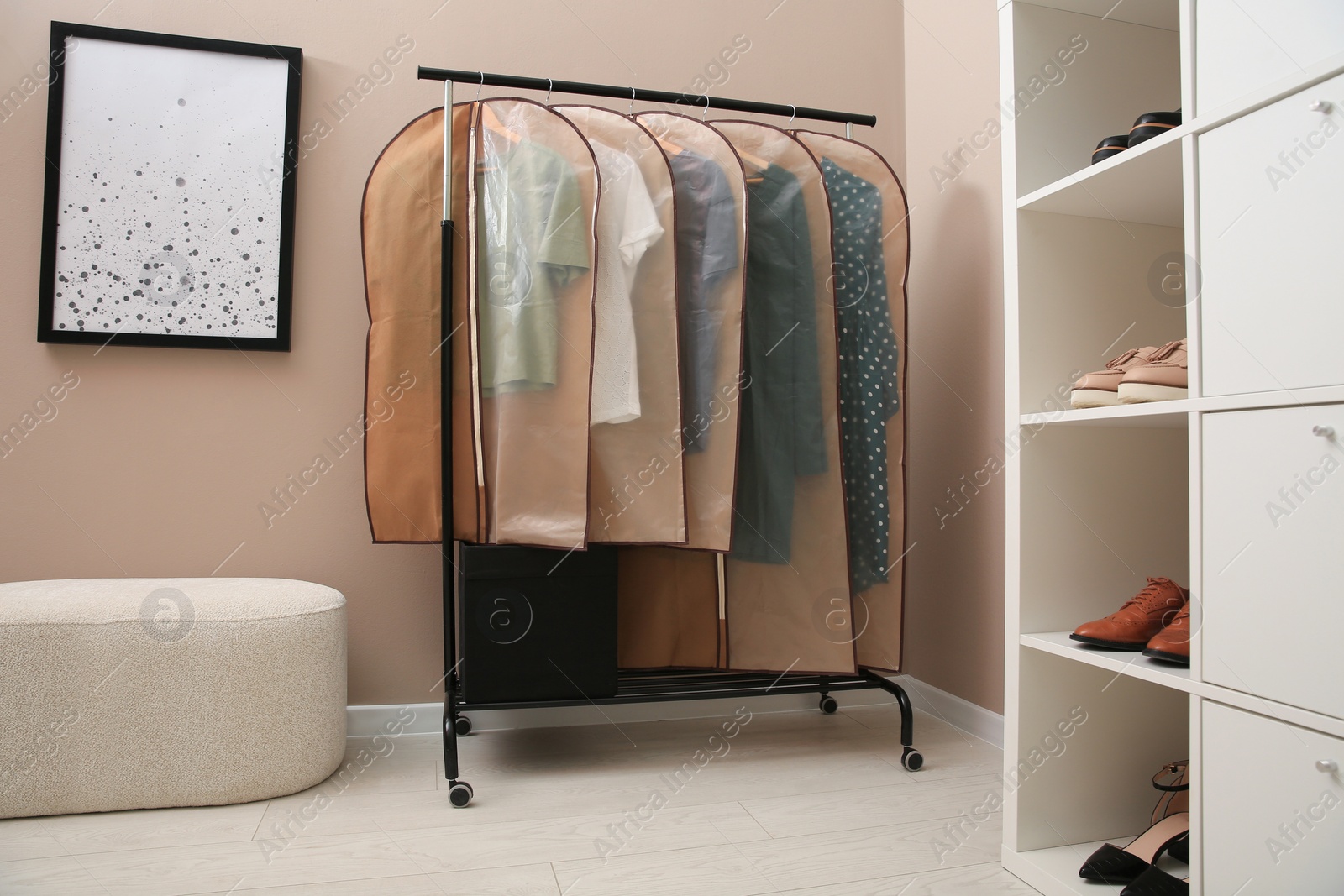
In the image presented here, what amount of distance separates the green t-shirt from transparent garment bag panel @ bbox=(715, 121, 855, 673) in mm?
407

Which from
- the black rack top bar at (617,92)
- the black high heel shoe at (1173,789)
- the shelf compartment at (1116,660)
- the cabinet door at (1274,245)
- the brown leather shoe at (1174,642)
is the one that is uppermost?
the black rack top bar at (617,92)

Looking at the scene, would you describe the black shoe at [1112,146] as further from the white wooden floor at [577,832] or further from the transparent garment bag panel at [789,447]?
the white wooden floor at [577,832]

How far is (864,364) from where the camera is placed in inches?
70.1

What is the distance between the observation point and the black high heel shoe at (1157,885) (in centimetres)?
104

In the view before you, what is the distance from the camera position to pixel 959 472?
Result: 201 centimetres

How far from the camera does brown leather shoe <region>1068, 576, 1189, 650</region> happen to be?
1.15 metres

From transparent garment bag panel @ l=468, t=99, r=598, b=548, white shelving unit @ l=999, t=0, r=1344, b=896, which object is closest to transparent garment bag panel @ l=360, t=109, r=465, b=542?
transparent garment bag panel @ l=468, t=99, r=598, b=548

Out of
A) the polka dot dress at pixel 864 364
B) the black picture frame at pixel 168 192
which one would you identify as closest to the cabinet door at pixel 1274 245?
the polka dot dress at pixel 864 364

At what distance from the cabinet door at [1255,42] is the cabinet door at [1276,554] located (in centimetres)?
39

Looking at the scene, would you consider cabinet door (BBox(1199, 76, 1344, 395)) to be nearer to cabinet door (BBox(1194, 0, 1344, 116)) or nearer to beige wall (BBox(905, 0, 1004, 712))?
cabinet door (BBox(1194, 0, 1344, 116))

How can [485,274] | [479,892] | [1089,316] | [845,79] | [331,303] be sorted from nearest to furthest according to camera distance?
[479,892]
[1089,316]
[485,274]
[331,303]
[845,79]

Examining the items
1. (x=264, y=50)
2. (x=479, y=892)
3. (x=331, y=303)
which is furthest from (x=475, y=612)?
(x=264, y=50)

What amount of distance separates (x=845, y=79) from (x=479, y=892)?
7.03ft

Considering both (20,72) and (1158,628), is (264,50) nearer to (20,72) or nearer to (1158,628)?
(20,72)
